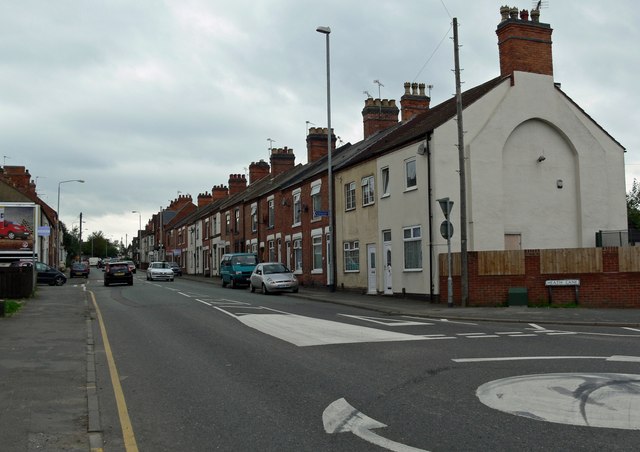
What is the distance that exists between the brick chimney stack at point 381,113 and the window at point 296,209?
5694mm

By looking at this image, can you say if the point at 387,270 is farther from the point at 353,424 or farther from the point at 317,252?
the point at 353,424

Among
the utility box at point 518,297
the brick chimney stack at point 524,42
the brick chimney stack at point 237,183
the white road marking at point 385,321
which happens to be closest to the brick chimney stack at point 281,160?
the brick chimney stack at point 237,183

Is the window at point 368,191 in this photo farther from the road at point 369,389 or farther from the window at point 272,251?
the window at point 272,251

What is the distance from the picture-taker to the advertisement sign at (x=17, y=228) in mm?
29469

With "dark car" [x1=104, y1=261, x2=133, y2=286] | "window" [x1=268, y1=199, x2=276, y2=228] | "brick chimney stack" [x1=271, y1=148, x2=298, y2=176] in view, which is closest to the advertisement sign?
"dark car" [x1=104, y1=261, x2=133, y2=286]

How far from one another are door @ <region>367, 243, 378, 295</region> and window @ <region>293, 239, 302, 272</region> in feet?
30.6

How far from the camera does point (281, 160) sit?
5056 cm

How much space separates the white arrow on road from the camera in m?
5.39

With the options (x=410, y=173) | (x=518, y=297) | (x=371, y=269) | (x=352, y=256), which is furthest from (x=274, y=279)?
(x=518, y=297)

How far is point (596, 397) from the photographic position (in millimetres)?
6914

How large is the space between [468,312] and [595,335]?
5.44 meters

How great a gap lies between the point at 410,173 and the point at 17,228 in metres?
18.9

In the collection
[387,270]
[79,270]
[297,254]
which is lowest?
[79,270]

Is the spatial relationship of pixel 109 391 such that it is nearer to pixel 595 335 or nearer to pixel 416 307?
pixel 595 335
